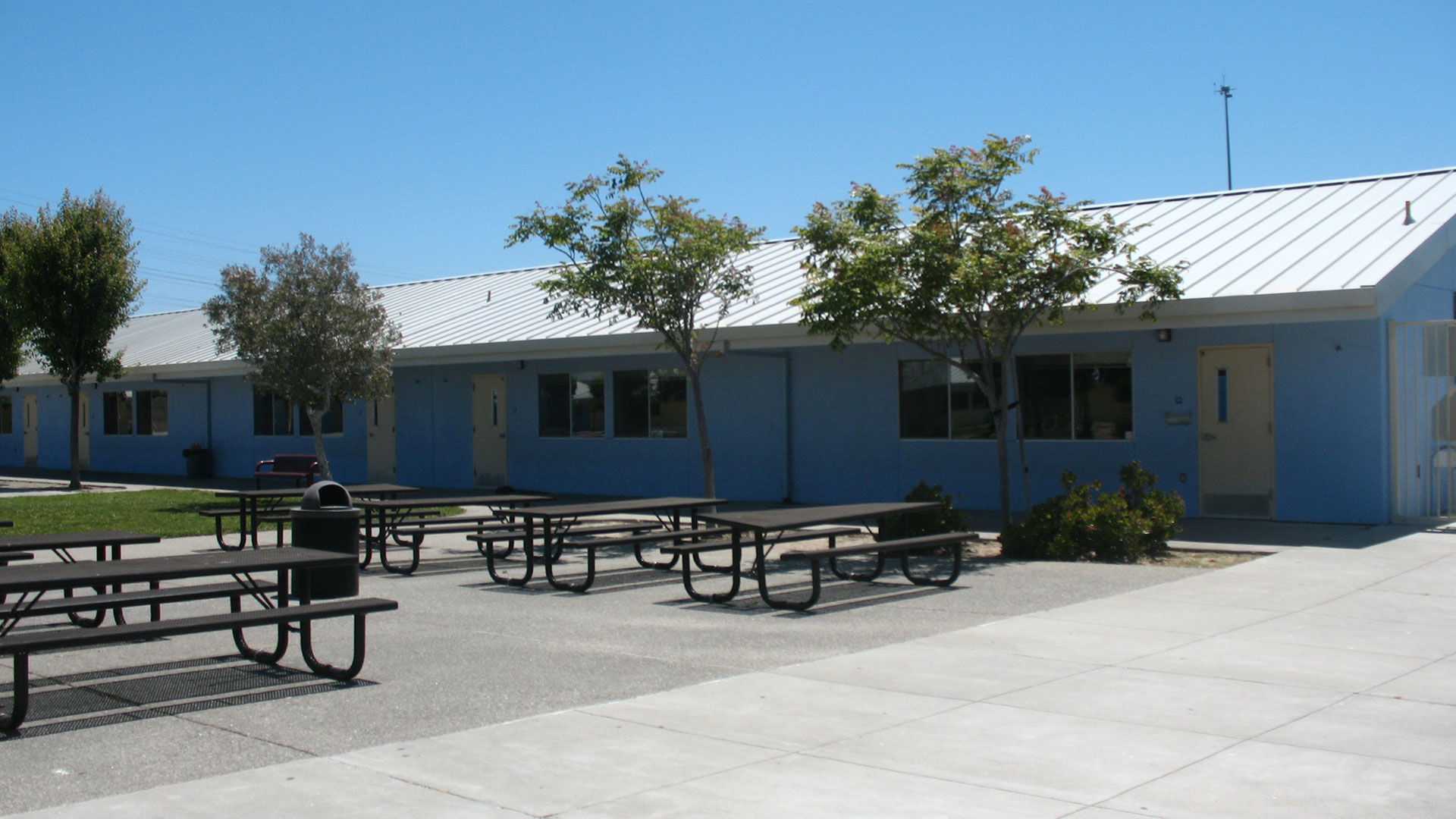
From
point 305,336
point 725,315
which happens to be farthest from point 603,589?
point 305,336

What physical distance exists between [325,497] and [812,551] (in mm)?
4193

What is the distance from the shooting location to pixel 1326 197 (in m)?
17.9

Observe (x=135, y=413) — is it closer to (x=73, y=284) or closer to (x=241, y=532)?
(x=73, y=284)

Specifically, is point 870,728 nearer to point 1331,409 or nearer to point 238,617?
point 238,617

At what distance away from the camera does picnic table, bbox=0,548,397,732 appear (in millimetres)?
6008

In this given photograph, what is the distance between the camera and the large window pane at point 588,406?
72.2 feet

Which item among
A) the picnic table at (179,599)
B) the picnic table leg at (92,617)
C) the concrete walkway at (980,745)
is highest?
the picnic table at (179,599)

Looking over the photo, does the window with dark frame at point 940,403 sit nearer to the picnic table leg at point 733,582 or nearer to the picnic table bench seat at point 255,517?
the picnic table leg at point 733,582

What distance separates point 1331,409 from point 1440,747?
9.91 m

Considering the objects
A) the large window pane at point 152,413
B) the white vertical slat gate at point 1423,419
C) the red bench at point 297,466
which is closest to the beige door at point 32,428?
the large window pane at point 152,413

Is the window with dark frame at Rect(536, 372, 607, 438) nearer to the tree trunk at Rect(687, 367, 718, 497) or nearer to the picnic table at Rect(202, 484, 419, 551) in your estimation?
the tree trunk at Rect(687, 367, 718, 497)

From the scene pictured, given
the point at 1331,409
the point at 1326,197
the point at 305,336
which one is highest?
the point at 1326,197

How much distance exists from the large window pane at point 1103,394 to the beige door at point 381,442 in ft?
46.5

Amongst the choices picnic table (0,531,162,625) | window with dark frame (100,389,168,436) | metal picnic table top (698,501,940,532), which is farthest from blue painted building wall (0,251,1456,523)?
picnic table (0,531,162,625)
